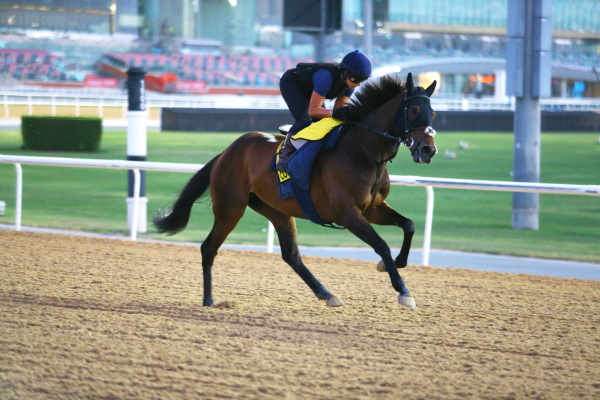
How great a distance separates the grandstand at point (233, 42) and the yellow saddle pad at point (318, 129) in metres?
36.0

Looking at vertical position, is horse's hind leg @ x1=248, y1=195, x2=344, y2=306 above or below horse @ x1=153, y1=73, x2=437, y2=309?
below

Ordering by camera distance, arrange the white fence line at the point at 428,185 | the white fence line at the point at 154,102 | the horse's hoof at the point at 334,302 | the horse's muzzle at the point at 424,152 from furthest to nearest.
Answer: the white fence line at the point at 154,102, the white fence line at the point at 428,185, the horse's hoof at the point at 334,302, the horse's muzzle at the point at 424,152

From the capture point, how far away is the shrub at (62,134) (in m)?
18.4

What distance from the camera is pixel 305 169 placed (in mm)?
5305

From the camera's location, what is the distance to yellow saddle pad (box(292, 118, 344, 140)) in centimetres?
534

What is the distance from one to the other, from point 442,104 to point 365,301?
3206 centimetres

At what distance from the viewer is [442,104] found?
122ft

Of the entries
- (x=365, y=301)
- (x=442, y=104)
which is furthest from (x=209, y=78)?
(x=365, y=301)

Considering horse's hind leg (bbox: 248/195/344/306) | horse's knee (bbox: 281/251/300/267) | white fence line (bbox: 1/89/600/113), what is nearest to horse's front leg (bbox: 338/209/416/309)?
horse's hind leg (bbox: 248/195/344/306)

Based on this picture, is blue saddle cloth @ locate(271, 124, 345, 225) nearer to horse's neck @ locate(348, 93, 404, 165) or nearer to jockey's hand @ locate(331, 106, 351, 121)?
jockey's hand @ locate(331, 106, 351, 121)

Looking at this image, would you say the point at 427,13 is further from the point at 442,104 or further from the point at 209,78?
the point at 442,104

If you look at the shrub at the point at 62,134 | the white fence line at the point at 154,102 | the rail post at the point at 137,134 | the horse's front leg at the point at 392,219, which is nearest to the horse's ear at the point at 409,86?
the horse's front leg at the point at 392,219

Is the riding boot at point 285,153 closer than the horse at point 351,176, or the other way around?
the horse at point 351,176

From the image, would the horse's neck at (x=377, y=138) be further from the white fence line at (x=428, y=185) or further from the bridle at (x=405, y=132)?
the white fence line at (x=428, y=185)
